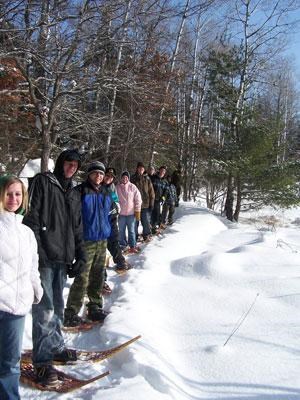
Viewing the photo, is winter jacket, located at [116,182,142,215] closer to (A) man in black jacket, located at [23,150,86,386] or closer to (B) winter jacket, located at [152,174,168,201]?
(B) winter jacket, located at [152,174,168,201]

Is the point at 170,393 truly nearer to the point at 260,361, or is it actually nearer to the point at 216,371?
the point at 216,371

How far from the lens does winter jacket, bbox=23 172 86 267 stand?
11.3 ft

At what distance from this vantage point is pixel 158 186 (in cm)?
1133

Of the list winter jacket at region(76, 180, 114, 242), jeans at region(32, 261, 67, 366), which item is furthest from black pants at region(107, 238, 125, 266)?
jeans at region(32, 261, 67, 366)

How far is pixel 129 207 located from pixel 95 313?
3808 mm

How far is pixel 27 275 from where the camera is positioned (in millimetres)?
2826

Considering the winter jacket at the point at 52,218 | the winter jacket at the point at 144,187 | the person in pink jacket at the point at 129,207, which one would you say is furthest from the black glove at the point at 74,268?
the winter jacket at the point at 144,187

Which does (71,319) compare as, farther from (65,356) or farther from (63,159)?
(63,159)

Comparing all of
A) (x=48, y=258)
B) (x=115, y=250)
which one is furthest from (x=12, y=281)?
(x=115, y=250)

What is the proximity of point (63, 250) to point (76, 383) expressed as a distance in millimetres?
1058

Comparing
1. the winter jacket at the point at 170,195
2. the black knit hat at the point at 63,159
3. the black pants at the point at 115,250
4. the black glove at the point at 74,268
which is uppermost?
the black knit hat at the point at 63,159

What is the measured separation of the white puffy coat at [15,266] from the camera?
2.67 m

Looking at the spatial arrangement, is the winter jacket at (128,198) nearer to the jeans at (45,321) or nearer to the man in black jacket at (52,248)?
the man in black jacket at (52,248)

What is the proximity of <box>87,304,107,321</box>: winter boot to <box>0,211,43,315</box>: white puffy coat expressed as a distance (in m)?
2.01
